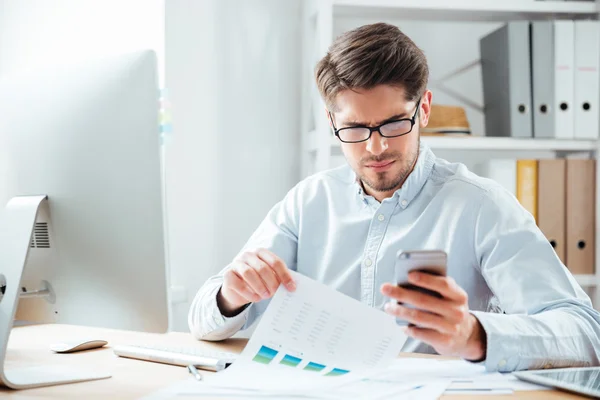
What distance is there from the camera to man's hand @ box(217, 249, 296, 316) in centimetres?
107

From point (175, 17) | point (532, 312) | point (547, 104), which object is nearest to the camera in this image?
point (532, 312)

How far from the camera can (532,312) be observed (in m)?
1.16

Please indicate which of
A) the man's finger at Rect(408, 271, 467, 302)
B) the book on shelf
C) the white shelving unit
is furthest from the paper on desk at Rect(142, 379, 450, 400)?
the book on shelf

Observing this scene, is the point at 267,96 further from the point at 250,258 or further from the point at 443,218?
the point at 250,258

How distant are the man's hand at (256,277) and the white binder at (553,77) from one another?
1.26m

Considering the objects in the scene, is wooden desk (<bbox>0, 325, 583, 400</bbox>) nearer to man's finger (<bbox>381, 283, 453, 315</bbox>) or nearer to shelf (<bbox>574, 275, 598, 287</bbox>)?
man's finger (<bbox>381, 283, 453, 315</bbox>)

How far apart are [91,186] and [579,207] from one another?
1.62 metres

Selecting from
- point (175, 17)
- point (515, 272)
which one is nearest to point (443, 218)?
point (515, 272)

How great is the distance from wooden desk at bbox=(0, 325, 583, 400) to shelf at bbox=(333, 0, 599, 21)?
3.93 feet

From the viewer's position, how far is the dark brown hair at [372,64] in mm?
1292

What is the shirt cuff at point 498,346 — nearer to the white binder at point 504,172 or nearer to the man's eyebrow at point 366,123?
the man's eyebrow at point 366,123

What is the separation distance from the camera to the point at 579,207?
208 cm

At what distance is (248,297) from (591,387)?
1.82 ft

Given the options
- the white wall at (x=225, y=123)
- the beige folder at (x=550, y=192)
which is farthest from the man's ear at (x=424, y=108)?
the white wall at (x=225, y=123)
